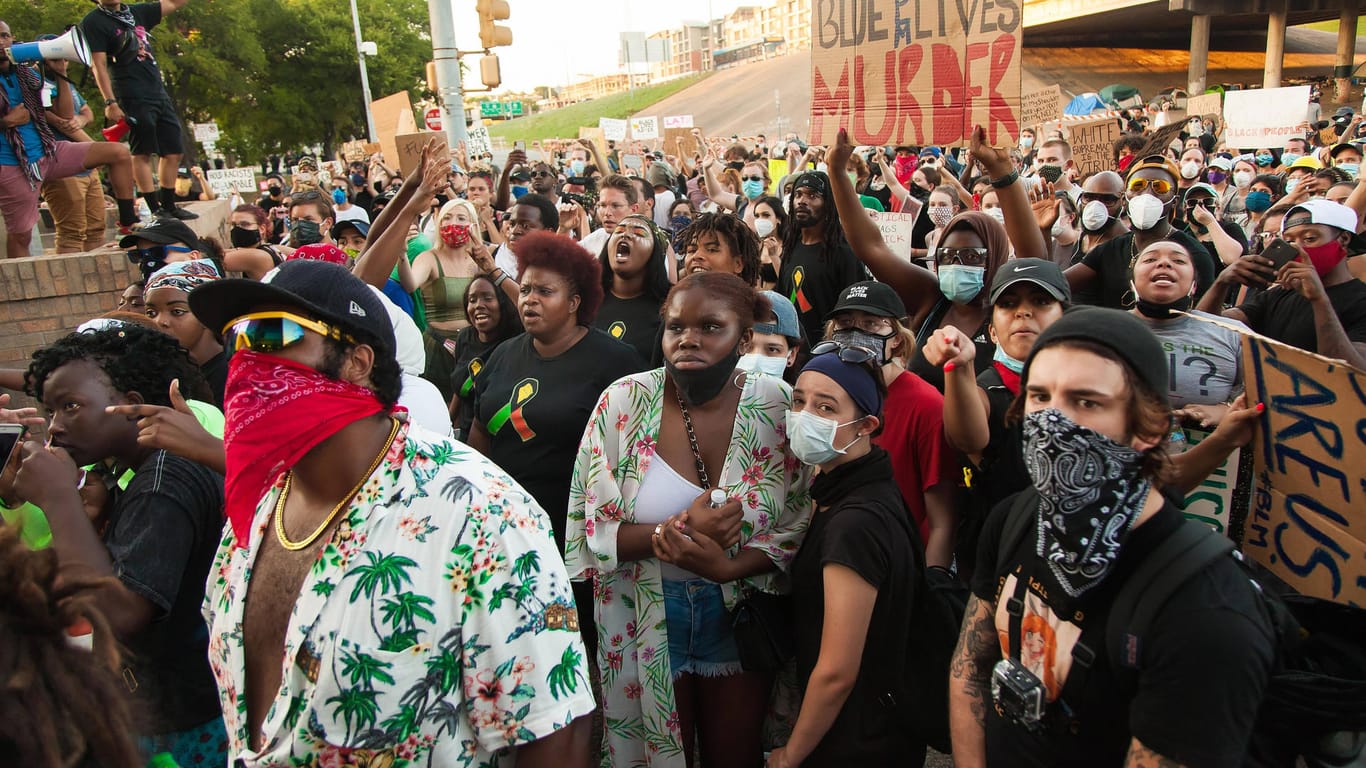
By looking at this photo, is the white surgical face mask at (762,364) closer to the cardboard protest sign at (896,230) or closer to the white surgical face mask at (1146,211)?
the white surgical face mask at (1146,211)

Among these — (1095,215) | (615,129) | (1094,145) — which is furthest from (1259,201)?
(615,129)

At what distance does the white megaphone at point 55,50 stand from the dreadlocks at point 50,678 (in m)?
6.50

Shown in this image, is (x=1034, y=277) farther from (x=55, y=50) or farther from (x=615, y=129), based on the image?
(x=615, y=129)

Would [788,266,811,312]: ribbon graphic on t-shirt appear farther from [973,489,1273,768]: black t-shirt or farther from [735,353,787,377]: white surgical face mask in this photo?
[973,489,1273,768]: black t-shirt

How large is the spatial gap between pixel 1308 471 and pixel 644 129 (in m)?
19.8

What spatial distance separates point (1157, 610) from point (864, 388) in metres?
1.15

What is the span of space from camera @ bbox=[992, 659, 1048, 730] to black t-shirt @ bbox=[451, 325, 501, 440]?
2.73m

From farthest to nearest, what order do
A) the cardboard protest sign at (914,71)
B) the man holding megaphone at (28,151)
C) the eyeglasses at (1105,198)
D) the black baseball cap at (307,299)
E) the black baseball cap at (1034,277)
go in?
the man holding megaphone at (28,151) < the eyeglasses at (1105,198) < the cardboard protest sign at (914,71) < the black baseball cap at (1034,277) < the black baseball cap at (307,299)

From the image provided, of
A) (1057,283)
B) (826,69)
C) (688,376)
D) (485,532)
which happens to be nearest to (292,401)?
(485,532)

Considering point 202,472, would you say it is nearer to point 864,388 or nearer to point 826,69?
point 864,388

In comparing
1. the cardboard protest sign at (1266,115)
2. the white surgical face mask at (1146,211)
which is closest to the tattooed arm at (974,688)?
the white surgical face mask at (1146,211)

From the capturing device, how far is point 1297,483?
2.44 metres

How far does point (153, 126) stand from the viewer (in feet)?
25.3

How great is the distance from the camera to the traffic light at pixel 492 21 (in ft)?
36.3
